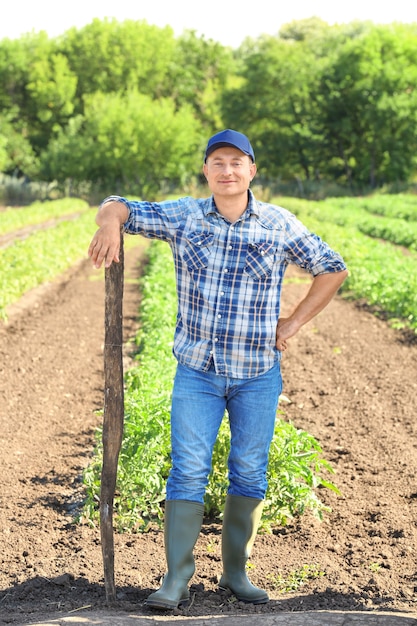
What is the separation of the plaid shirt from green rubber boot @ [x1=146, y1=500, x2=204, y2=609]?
23.0 inches

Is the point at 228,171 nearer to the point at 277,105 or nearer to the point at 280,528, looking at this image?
the point at 280,528

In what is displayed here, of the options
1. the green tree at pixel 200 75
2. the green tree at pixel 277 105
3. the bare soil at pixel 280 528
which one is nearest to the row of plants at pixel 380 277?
the bare soil at pixel 280 528

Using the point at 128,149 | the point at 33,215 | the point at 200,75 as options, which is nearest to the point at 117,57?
the point at 200,75

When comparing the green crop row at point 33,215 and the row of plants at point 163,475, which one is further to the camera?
the green crop row at point 33,215

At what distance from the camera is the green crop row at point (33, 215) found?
27003 millimetres

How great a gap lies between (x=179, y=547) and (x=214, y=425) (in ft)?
1.68

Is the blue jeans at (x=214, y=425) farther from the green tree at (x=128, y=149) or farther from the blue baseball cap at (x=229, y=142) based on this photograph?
the green tree at (x=128, y=149)

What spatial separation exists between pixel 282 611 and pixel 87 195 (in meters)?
50.8

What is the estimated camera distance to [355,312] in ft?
39.7

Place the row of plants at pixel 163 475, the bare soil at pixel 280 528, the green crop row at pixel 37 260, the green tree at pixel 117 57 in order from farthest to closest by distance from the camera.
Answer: the green tree at pixel 117 57, the green crop row at pixel 37 260, the row of plants at pixel 163 475, the bare soil at pixel 280 528

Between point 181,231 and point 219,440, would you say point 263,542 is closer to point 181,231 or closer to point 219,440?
point 219,440

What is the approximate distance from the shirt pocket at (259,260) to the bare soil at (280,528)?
4.50 ft

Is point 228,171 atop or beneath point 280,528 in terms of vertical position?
atop

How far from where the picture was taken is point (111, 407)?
379cm
